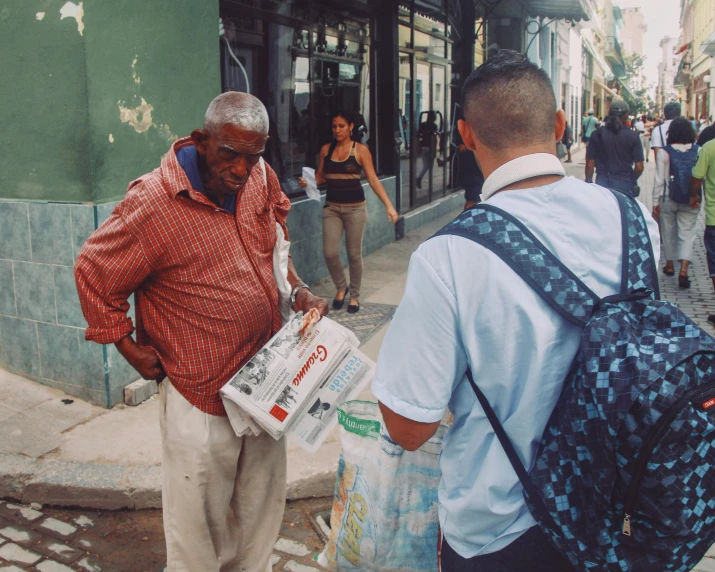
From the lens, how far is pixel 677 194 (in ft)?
27.0

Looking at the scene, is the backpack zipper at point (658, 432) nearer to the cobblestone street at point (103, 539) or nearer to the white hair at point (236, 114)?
the white hair at point (236, 114)

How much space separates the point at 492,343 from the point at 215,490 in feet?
4.99

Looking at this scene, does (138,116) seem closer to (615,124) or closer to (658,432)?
(658,432)

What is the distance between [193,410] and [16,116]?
3115 millimetres

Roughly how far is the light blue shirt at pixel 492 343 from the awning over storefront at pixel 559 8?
51.3 ft

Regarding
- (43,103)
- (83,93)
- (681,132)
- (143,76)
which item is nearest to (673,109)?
(681,132)

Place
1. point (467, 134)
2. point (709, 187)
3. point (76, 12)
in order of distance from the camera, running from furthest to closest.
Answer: point (709, 187) → point (76, 12) → point (467, 134)

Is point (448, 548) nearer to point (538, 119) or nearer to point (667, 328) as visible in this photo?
point (667, 328)

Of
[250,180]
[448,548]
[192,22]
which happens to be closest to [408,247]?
[192,22]

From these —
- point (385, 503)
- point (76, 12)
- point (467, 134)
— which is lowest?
point (385, 503)

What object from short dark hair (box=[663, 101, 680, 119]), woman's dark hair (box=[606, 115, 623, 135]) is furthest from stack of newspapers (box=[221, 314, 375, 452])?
short dark hair (box=[663, 101, 680, 119])

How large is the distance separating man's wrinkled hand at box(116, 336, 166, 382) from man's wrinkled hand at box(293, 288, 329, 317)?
21.0 inches

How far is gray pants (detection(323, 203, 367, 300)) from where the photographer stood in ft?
23.4

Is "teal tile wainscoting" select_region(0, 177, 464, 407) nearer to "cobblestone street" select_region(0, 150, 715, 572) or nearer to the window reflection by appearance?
"cobblestone street" select_region(0, 150, 715, 572)
